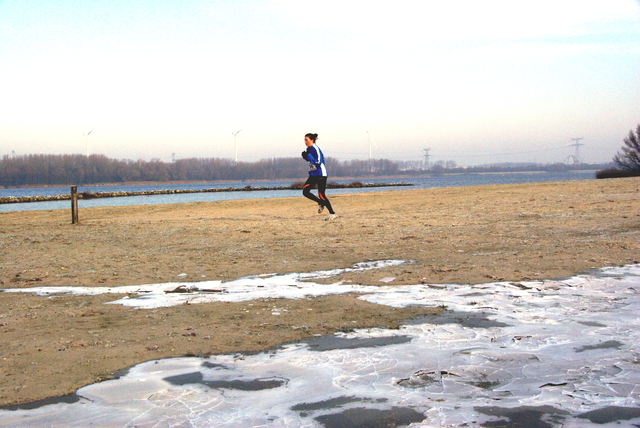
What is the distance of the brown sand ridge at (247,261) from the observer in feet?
13.5

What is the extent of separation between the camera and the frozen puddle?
9.25ft

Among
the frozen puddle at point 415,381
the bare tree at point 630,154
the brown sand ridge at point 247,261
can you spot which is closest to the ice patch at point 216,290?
the brown sand ridge at point 247,261

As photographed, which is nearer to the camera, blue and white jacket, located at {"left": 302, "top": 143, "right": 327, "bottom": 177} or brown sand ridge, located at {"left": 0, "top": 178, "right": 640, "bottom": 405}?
brown sand ridge, located at {"left": 0, "top": 178, "right": 640, "bottom": 405}

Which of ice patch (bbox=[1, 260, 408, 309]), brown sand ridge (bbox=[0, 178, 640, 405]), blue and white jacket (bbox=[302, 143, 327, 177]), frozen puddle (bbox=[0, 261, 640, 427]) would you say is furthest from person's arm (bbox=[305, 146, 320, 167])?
frozen puddle (bbox=[0, 261, 640, 427])

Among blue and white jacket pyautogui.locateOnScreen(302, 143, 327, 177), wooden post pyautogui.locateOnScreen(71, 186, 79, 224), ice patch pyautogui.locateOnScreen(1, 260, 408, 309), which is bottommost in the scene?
ice patch pyautogui.locateOnScreen(1, 260, 408, 309)

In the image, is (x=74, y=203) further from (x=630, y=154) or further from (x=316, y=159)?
(x=630, y=154)

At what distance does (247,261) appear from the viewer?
8234 mm

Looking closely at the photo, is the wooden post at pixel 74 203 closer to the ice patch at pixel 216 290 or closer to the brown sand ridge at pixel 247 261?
the brown sand ridge at pixel 247 261

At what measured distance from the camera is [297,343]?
415 cm

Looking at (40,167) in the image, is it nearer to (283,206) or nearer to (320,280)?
(283,206)

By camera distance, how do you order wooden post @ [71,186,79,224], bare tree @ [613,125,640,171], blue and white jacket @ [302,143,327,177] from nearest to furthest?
blue and white jacket @ [302,143,327,177]
wooden post @ [71,186,79,224]
bare tree @ [613,125,640,171]

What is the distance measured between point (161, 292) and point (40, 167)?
455ft

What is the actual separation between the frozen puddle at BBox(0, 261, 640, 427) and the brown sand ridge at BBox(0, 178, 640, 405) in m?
0.35

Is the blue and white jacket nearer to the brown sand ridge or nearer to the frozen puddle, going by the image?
the brown sand ridge
